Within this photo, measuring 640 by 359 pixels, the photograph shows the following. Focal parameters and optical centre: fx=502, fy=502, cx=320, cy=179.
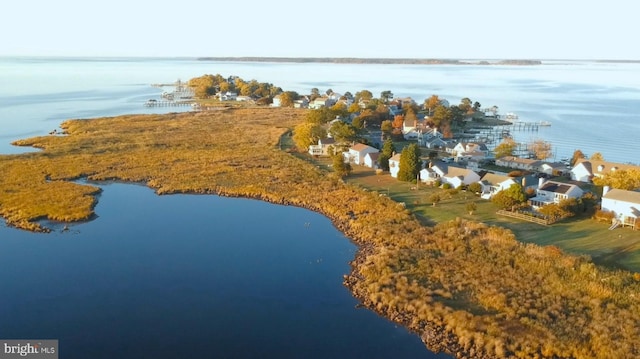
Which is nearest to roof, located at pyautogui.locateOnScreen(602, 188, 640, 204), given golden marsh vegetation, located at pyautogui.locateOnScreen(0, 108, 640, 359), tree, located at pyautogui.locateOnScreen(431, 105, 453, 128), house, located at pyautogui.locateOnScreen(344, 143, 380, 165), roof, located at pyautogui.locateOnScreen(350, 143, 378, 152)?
golden marsh vegetation, located at pyautogui.locateOnScreen(0, 108, 640, 359)

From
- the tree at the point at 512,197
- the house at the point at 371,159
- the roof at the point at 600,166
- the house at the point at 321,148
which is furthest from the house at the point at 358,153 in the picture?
the roof at the point at 600,166

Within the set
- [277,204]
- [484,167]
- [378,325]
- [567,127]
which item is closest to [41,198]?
[277,204]

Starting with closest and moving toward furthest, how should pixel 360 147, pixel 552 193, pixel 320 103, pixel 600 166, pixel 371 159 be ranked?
pixel 552 193
pixel 600 166
pixel 371 159
pixel 360 147
pixel 320 103

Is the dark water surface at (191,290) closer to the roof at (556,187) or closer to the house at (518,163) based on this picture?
the roof at (556,187)

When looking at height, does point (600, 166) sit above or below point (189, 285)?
above

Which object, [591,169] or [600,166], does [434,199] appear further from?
[600,166]

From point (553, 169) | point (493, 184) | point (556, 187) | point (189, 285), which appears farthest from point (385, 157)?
point (189, 285)

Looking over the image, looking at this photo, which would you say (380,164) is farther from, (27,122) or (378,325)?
(27,122)
